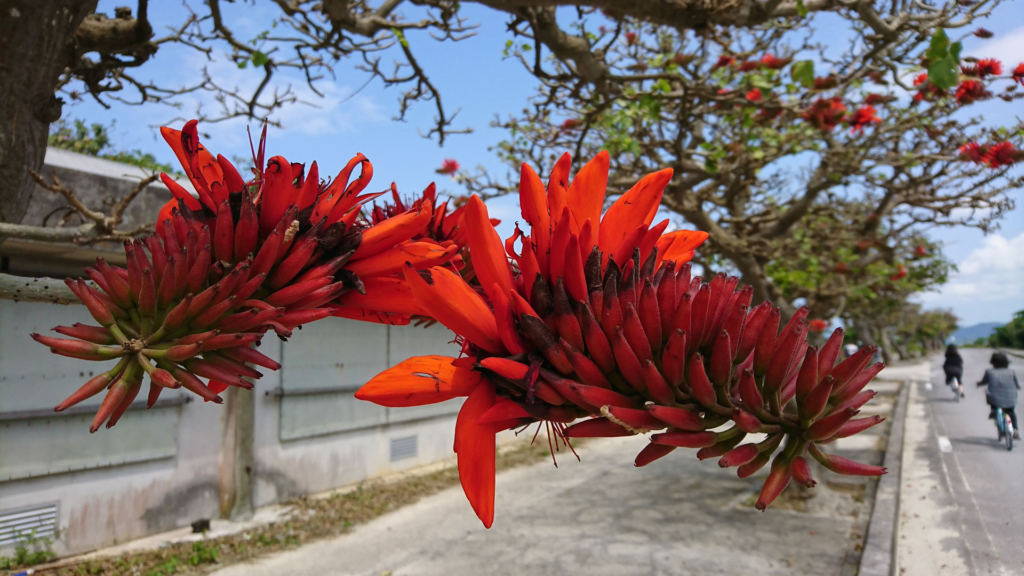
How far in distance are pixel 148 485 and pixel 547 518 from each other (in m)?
4.50

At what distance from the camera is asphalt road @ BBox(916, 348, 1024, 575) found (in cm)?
545

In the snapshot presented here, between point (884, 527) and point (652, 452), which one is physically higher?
point (652, 452)

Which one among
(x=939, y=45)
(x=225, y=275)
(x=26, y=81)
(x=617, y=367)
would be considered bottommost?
(x=617, y=367)

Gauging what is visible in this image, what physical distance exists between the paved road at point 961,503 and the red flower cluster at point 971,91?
3940 millimetres

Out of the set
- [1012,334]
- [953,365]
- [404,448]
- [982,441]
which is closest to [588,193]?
[404,448]

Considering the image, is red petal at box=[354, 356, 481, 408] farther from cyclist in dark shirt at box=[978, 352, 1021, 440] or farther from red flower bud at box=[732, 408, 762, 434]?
cyclist in dark shirt at box=[978, 352, 1021, 440]

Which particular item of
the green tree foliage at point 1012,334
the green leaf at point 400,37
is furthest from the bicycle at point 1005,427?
the green tree foliage at point 1012,334

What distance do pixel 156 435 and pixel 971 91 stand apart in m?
8.08

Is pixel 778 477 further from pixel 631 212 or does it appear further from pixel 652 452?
pixel 631 212

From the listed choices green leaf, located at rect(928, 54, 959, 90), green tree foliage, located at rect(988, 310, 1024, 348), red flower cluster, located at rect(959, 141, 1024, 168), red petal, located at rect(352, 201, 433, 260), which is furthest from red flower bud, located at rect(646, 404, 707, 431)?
green tree foliage, located at rect(988, 310, 1024, 348)

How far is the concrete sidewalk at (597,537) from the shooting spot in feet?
19.1

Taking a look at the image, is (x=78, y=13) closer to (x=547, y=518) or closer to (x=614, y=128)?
(x=614, y=128)

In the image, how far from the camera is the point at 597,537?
6.70 m

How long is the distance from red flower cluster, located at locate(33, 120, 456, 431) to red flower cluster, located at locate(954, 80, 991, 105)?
5.32 meters
